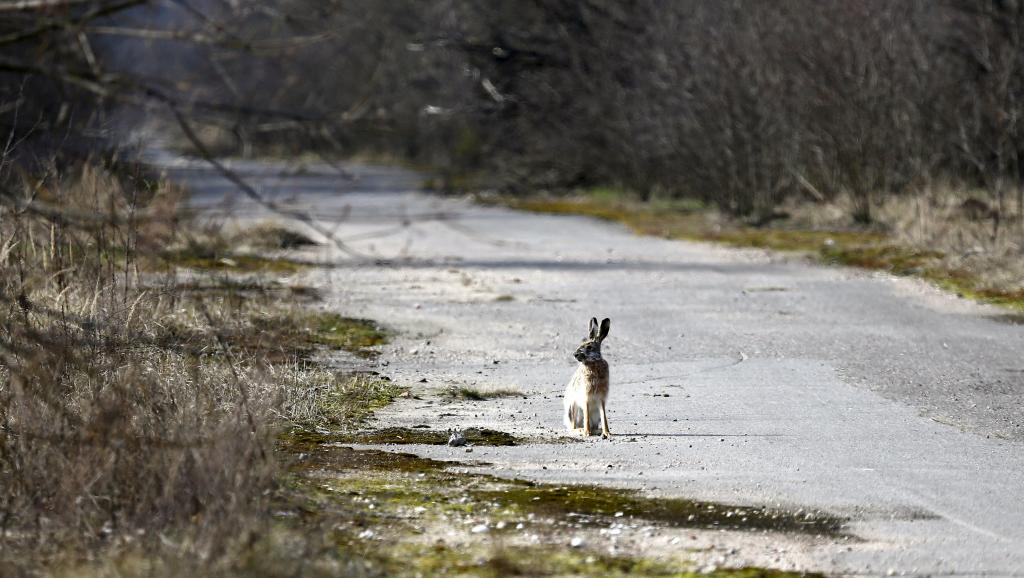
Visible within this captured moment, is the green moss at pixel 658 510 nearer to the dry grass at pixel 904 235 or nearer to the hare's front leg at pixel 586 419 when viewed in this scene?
the hare's front leg at pixel 586 419

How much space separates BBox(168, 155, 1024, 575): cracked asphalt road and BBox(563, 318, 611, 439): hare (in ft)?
0.50

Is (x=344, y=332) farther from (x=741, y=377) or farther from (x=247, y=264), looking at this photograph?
(x=247, y=264)

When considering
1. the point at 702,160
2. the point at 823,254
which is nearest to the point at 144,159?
the point at 823,254

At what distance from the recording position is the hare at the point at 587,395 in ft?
31.2

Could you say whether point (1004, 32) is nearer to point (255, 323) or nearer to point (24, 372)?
point (255, 323)

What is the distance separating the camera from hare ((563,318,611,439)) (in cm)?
952

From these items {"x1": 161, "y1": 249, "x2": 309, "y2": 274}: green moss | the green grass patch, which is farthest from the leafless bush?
{"x1": 161, "y1": 249, "x2": 309, "y2": 274}: green moss

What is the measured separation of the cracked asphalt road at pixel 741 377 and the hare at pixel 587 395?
15 centimetres

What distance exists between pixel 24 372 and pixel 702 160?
21350 millimetres

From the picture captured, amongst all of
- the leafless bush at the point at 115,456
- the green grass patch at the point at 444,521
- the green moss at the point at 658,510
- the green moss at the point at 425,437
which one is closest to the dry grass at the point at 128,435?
the leafless bush at the point at 115,456

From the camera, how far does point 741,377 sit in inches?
471

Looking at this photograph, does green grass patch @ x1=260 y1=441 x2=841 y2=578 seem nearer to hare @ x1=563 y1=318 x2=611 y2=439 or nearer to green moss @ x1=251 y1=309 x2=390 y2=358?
hare @ x1=563 y1=318 x2=611 y2=439

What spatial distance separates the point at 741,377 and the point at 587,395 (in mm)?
2771

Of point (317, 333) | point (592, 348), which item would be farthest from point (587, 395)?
point (317, 333)
